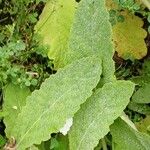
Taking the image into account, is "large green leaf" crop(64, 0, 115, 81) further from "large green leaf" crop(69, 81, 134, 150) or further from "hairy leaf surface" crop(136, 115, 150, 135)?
"hairy leaf surface" crop(136, 115, 150, 135)

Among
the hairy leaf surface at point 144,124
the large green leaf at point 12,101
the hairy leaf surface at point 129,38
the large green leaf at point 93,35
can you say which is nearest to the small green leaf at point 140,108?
the hairy leaf surface at point 144,124

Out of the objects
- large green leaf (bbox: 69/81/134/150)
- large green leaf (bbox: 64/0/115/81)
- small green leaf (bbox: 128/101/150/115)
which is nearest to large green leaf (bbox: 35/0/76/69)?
large green leaf (bbox: 64/0/115/81)

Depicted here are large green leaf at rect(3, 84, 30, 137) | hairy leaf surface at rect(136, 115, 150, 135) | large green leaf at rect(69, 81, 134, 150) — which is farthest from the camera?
hairy leaf surface at rect(136, 115, 150, 135)

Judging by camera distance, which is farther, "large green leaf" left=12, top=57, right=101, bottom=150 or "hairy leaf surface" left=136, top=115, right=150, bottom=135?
"hairy leaf surface" left=136, top=115, right=150, bottom=135

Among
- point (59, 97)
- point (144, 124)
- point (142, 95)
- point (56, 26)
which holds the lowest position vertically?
point (144, 124)

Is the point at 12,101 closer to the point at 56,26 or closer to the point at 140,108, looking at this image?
the point at 56,26

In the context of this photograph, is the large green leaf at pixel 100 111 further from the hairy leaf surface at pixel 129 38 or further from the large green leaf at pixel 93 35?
the hairy leaf surface at pixel 129 38

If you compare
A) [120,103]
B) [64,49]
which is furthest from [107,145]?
[64,49]

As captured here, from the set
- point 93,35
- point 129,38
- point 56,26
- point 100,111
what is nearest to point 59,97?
point 100,111
